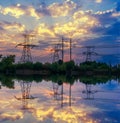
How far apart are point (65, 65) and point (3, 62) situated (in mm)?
9233

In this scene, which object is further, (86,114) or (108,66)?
(108,66)

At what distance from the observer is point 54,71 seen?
54.4 metres

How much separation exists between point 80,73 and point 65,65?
265 centimetres

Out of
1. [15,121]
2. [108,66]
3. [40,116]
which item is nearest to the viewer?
[15,121]

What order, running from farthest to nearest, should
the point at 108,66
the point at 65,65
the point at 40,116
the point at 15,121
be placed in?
the point at 108,66 < the point at 65,65 < the point at 40,116 < the point at 15,121

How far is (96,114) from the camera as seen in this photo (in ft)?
33.8

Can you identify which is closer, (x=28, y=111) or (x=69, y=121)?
(x=69, y=121)

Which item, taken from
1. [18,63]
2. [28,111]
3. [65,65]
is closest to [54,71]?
[65,65]

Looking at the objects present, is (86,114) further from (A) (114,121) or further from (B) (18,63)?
(B) (18,63)

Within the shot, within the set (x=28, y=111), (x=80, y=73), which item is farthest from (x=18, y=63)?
(x=28, y=111)

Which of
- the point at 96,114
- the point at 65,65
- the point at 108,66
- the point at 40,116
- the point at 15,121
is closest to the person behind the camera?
the point at 15,121

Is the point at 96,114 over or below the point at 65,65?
below

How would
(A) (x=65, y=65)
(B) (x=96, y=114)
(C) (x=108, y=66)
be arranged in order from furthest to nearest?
(C) (x=108, y=66) < (A) (x=65, y=65) < (B) (x=96, y=114)

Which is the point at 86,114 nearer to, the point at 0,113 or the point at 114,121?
the point at 114,121
